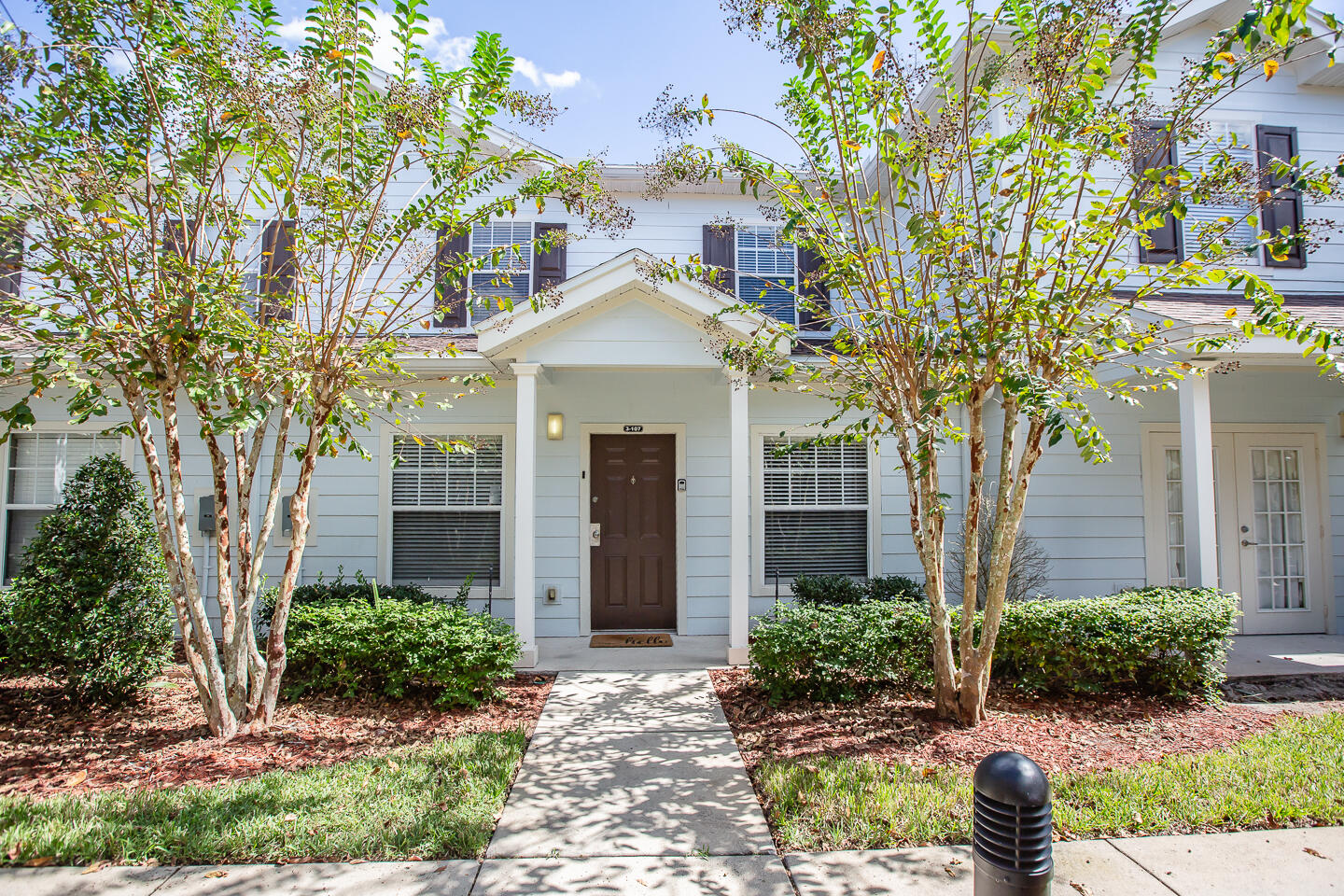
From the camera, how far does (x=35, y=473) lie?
23.9 ft

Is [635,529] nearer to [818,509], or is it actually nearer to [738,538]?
[738,538]

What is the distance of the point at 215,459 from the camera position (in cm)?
451

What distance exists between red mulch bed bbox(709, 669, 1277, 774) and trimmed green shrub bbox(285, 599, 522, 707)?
5.69 ft

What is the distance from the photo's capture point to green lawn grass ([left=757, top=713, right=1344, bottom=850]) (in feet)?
10.9

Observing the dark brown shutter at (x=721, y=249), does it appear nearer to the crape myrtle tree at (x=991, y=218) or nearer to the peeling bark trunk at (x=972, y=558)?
the crape myrtle tree at (x=991, y=218)

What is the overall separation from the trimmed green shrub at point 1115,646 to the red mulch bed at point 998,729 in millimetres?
158

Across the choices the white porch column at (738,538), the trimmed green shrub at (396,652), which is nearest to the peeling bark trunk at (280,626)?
the trimmed green shrub at (396,652)

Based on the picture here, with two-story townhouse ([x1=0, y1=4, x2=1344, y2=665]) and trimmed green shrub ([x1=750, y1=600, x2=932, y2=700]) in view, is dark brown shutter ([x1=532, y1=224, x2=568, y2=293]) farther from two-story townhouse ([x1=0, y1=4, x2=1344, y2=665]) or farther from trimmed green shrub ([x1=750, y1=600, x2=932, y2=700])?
trimmed green shrub ([x1=750, y1=600, x2=932, y2=700])

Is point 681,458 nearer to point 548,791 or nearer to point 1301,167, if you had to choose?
point 548,791

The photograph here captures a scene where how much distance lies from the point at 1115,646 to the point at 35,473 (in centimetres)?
968

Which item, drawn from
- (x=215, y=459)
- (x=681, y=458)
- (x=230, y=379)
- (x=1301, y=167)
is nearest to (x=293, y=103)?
(x=230, y=379)

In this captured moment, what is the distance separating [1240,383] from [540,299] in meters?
7.14

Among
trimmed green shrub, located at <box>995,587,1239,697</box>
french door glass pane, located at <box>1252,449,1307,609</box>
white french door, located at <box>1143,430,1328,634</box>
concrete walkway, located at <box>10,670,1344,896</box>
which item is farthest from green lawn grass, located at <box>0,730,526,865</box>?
french door glass pane, located at <box>1252,449,1307,609</box>

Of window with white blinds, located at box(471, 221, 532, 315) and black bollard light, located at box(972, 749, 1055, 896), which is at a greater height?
window with white blinds, located at box(471, 221, 532, 315)
